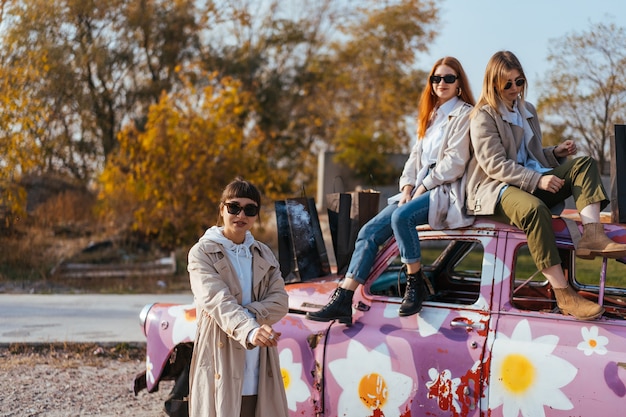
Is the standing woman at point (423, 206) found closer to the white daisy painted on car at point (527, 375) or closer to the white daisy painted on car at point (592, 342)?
the white daisy painted on car at point (527, 375)

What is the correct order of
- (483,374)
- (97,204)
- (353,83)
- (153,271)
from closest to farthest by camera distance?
(483,374) → (153,271) → (97,204) → (353,83)

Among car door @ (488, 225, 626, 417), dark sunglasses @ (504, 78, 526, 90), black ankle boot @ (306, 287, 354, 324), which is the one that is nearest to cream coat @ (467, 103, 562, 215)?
dark sunglasses @ (504, 78, 526, 90)

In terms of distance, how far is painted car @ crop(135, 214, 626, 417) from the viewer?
142 inches

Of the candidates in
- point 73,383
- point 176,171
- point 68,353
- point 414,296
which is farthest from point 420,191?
point 176,171

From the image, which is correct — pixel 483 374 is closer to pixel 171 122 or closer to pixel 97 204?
pixel 171 122

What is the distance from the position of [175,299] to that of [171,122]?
4871mm

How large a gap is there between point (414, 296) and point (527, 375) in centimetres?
76

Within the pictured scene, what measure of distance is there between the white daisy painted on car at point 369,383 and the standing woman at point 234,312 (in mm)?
609

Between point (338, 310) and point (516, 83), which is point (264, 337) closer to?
point (338, 310)

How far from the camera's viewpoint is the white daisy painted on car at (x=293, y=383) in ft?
13.9

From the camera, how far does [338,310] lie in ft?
14.0

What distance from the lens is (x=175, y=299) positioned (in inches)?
405

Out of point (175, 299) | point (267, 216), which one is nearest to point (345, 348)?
point (175, 299)

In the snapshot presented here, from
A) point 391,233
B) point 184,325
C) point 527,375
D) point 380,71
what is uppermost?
point 380,71
